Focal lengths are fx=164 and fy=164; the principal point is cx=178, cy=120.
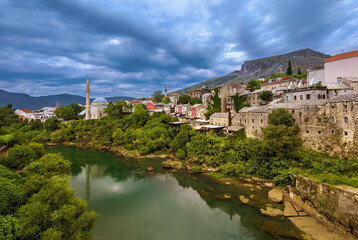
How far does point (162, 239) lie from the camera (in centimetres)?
1238

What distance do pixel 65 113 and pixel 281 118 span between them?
206 feet

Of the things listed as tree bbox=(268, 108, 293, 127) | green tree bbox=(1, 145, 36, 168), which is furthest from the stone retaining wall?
green tree bbox=(1, 145, 36, 168)

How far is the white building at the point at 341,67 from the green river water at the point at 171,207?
2422cm

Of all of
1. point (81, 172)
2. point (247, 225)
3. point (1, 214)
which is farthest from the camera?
point (81, 172)

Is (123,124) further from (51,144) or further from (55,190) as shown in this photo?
(55,190)

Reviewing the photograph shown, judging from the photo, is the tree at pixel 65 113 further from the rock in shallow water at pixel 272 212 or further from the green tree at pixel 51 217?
the rock in shallow water at pixel 272 212

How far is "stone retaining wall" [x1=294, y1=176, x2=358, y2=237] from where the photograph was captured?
1161 centimetres

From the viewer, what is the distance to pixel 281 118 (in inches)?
814

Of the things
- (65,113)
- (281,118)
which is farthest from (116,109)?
(281,118)

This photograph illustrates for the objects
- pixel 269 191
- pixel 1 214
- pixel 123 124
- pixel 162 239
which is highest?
pixel 123 124

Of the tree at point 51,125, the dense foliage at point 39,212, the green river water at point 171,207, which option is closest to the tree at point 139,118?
the green river water at point 171,207

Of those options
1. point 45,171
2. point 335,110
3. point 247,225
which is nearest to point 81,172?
point 45,171

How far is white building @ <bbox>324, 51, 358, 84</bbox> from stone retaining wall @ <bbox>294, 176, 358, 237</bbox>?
846 inches

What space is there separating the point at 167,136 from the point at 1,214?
27072 millimetres
